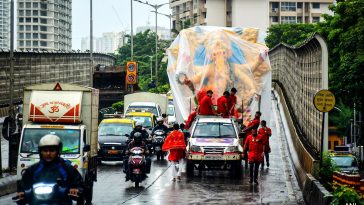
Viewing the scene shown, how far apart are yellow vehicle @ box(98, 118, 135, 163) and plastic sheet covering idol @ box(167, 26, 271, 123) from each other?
2659mm

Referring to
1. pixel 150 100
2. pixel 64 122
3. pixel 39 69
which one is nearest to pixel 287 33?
pixel 39 69

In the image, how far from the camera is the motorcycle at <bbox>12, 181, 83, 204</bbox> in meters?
10.7

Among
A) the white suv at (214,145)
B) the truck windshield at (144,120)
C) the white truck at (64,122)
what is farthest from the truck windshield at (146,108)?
the white truck at (64,122)

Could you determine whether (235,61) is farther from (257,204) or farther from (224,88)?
(257,204)

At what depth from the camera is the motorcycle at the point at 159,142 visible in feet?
118

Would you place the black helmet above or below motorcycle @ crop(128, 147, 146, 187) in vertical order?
above

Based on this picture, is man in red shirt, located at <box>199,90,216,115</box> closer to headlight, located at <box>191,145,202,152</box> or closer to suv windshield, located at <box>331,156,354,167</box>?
headlight, located at <box>191,145,202,152</box>

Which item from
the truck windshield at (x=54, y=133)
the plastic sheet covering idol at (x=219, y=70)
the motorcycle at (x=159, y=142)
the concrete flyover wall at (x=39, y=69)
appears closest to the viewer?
the truck windshield at (x=54, y=133)

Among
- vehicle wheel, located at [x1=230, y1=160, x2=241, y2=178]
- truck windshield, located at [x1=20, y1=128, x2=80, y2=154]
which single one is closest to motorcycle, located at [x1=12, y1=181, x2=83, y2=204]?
truck windshield, located at [x1=20, y1=128, x2=80, y2=154]

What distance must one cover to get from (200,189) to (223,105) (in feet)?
21.5

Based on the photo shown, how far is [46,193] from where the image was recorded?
10.7 m

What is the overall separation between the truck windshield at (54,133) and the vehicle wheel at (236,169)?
758 centimetres

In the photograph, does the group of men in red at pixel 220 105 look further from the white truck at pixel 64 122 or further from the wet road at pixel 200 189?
the white truck at pixel 64 122

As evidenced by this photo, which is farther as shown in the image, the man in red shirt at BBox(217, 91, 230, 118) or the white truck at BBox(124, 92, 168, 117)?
the white truck at BBox(124, 92, 168, 117)
